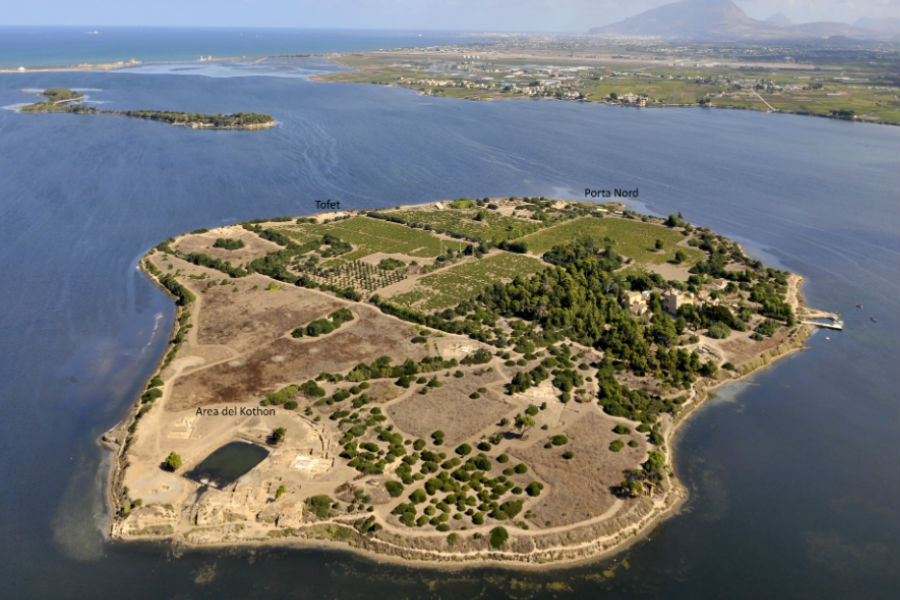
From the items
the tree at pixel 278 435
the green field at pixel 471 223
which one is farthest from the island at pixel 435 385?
the green field at pixel 471 223

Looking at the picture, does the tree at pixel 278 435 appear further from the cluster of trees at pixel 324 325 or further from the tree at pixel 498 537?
the tree at pixel 498 537

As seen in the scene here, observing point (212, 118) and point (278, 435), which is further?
point (212, 118)

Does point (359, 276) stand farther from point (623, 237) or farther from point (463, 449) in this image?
point (623, 237)

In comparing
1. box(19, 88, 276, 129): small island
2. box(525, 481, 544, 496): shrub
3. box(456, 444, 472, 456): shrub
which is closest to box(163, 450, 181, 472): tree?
box(456, 444, 472, 456): shrub

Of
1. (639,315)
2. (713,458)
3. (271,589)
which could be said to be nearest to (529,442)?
(713,458)

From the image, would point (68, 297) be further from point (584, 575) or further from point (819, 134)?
point (819, 134)

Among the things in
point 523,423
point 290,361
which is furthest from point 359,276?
point 523,423
